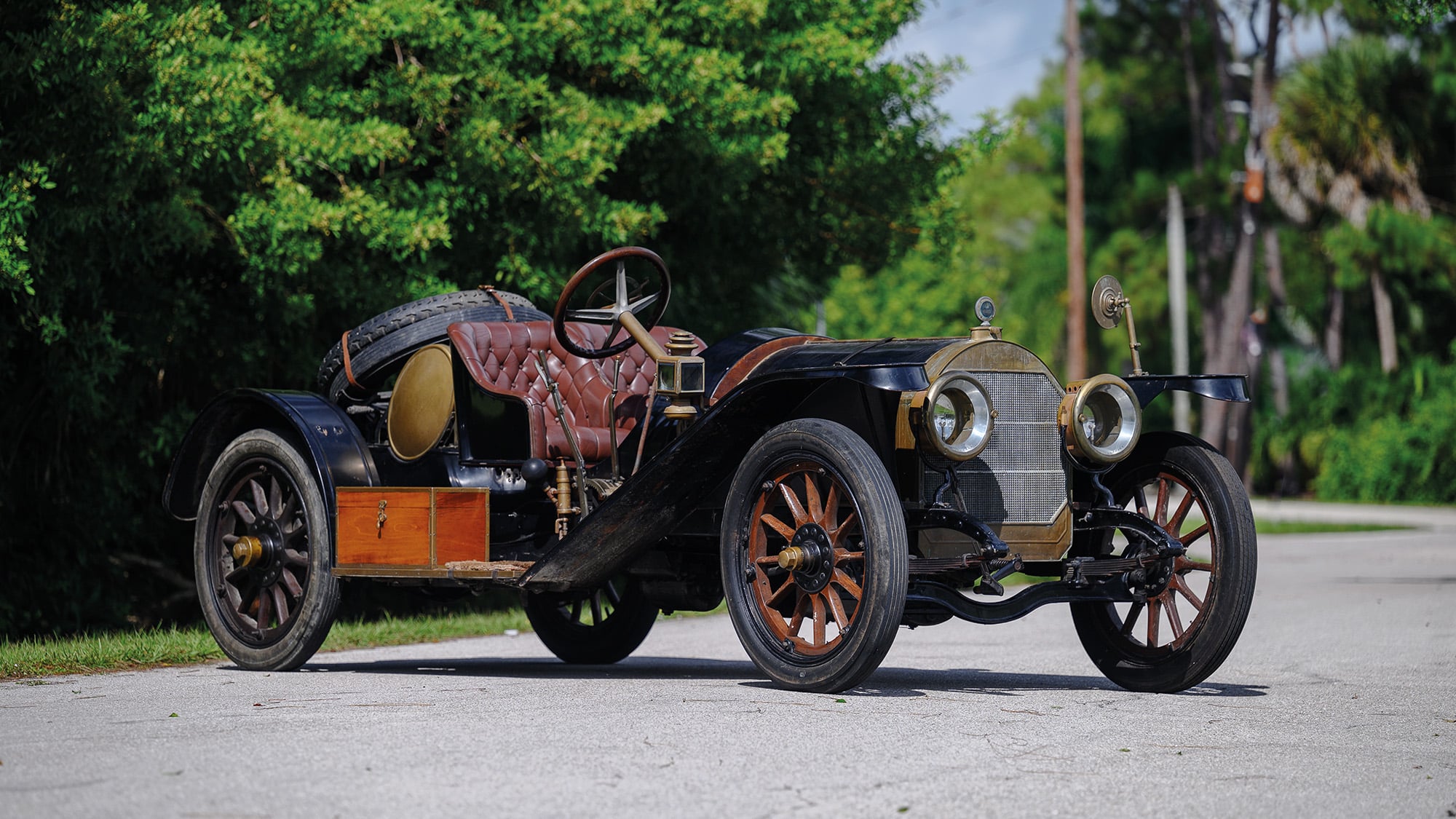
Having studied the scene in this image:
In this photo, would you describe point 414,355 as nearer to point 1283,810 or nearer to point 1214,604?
point 1214,604

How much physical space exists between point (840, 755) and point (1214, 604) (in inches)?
92.8

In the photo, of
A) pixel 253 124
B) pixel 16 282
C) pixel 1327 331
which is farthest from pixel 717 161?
pixel 1327 331

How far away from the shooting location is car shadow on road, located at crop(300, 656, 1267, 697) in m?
7.24

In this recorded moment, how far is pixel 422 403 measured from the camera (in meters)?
8.42

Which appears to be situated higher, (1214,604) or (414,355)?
(414,355)

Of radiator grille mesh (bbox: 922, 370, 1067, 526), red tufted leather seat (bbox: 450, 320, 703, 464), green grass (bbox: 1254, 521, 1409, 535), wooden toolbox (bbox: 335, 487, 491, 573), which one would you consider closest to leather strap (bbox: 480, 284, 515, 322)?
red tufted leather seat (bbox: 450, 320, 703, 464)

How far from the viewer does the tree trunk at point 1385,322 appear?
36.9 m

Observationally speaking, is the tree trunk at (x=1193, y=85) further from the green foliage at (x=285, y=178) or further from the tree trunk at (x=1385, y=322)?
the green foliage at (x=285, y=178)

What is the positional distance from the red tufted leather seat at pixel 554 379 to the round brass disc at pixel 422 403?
0.67 ft

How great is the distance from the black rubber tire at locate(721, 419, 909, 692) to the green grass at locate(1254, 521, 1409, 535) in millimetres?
20506

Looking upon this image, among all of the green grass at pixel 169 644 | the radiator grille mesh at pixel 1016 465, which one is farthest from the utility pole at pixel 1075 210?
the radiator grille mesh at pixel 1016 465

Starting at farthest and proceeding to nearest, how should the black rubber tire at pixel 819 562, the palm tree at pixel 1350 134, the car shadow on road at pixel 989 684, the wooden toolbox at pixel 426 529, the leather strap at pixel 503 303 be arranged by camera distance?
1. the palm tree at pixel 1350 134
2. the leather strap at pixel 503 303
3. the wooden toolbox at pixel 426 529
4. the car shadow on road at pixel 989 684
5. the black rubber tire at pixel 819 562

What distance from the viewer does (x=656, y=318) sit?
8102mm

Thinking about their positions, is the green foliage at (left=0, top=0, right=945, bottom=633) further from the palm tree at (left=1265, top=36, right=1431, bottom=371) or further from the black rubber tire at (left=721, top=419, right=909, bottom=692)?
the palm tree at (left=1265, top=36, right=1431, bottom=371)
